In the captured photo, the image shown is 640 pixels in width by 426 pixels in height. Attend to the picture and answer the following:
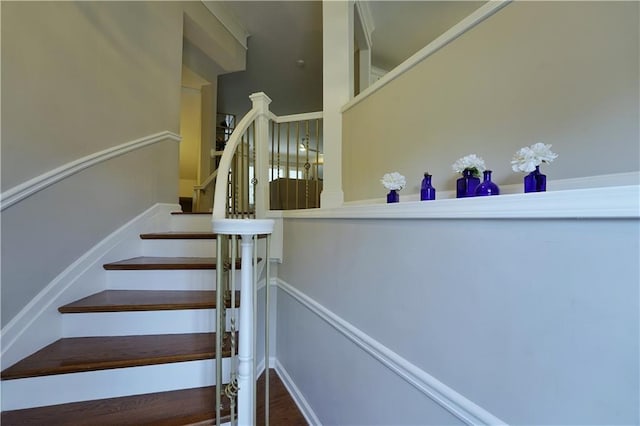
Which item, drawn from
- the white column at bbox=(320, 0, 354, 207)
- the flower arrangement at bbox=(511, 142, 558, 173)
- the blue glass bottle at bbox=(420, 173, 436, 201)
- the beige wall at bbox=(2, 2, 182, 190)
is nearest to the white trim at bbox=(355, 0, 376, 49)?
the white column at bbox=(320, 0, 354, 207)

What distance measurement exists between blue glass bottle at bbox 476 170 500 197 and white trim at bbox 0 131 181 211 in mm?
2087

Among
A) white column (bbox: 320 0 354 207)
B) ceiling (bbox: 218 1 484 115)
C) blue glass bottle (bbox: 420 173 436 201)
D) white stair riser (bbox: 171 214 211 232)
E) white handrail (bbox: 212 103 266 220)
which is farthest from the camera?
ceiling (bbox: 218 1 484 115)

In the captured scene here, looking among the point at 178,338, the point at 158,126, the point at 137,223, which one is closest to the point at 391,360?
A: the point at 178,338

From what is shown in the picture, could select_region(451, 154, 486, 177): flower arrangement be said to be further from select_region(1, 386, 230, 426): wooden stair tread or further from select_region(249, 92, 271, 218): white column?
select_region(1, 386, 230, 426): wooden stair tread

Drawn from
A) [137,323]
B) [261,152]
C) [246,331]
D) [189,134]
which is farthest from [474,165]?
[189,134]

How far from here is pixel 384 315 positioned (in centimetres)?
105

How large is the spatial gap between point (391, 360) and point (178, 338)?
3.99 ft

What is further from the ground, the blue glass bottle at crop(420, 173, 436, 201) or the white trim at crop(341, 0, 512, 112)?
the white trim at crop(341, 0, 512, 112)

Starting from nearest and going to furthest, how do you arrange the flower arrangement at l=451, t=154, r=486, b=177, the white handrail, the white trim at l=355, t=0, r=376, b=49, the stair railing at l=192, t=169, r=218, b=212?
the white handrail → the flower arrangement at l=451, t=154, r=486, b=177 → the white trim at l=355, t=0, r=376, b=49 → the stair railing at l=192, t=169, r=218, b=212

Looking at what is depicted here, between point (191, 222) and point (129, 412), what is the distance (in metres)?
1.64

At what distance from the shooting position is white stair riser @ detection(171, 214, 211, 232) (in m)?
2.65

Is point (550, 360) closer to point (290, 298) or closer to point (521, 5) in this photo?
point (521, 5)

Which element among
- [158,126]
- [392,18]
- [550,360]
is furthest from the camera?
[392,18]

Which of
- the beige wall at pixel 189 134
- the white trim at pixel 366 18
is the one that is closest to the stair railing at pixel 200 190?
the beige wall at pixel 189 134
